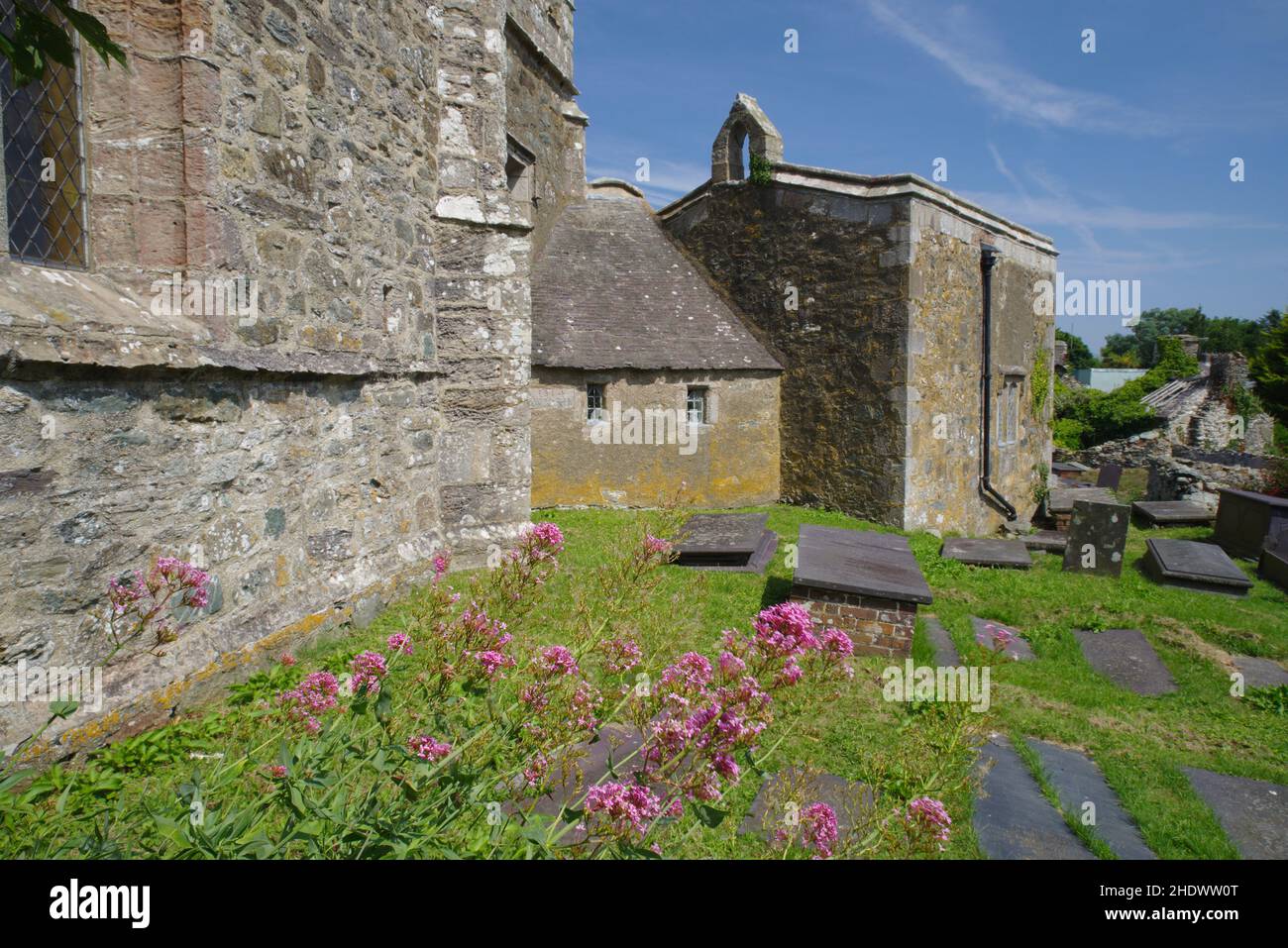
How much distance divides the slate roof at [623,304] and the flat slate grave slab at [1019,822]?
10281 millimetres

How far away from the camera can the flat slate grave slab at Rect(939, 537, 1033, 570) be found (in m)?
11.0

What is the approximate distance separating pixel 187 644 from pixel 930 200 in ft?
43.6

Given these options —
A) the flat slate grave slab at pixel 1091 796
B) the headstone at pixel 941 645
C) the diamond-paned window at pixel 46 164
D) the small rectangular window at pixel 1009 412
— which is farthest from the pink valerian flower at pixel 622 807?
the small rectangular window at pixel 1009 412

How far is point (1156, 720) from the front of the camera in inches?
236

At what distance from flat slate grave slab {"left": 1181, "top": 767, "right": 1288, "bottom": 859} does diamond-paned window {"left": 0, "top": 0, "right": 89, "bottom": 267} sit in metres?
7.00

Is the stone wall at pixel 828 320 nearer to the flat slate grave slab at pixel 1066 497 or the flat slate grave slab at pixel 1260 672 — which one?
the flat slate grave slab at pixel 1260 672

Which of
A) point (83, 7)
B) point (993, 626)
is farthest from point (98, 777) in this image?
point (993, 626)

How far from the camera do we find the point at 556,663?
242 centimetres

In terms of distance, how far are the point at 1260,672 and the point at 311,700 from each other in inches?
329

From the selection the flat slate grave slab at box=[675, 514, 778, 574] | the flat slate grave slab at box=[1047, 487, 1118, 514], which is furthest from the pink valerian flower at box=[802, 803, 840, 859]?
the flat slate grave slab at box=[1047, 487, 1118, 514]

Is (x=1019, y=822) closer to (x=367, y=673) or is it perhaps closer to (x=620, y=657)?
(x=620, y=657)

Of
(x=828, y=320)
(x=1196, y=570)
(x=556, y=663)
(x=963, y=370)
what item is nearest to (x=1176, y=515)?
(x=963, y=370)
